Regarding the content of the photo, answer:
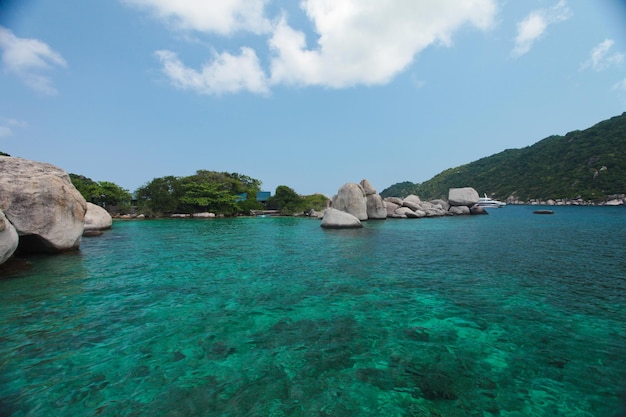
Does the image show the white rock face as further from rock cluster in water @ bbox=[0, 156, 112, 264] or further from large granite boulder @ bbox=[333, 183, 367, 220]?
rock cluster in water @ bbox=[0, 156, 112, 264]

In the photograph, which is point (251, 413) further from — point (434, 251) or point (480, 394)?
point (434, 251)

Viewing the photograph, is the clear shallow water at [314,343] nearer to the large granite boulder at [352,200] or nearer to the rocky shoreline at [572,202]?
the large granite boulder at [352,200]

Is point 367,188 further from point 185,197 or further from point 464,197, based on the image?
point 185,197

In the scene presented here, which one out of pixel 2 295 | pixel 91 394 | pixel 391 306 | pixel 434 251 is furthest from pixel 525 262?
pixel 2 295

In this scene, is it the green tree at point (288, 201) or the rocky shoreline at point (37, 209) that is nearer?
the rocky shoreline at point (37, 209)

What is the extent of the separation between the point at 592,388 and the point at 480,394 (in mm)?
1733

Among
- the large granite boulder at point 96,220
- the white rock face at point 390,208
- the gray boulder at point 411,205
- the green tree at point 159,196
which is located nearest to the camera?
the large granite boulder at point 96,220

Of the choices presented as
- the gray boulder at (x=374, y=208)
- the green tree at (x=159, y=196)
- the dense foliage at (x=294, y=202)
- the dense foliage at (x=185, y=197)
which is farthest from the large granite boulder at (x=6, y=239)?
the dense foliage at (x=294, y=202)

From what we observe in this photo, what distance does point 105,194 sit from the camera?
158ft

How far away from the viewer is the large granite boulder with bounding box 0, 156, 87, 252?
11.8 meters

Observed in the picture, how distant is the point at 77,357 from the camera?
15.6 feet

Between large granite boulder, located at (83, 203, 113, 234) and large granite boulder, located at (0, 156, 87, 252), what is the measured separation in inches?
546

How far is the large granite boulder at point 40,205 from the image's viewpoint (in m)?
11.8

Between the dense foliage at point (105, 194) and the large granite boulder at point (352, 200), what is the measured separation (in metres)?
41.3
